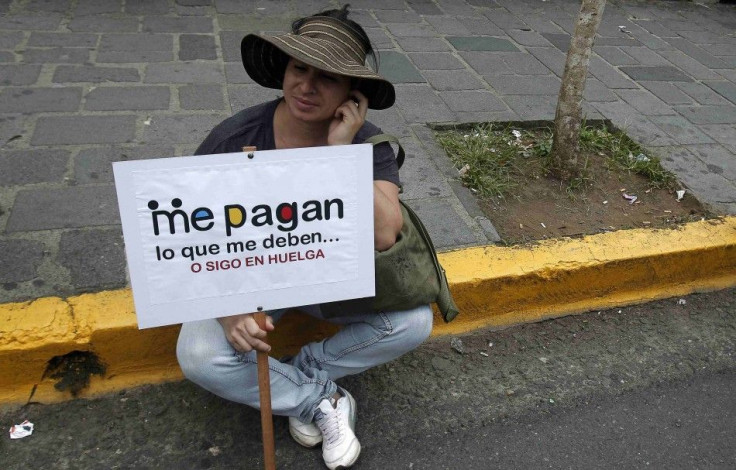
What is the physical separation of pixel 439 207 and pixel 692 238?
45.0 inches

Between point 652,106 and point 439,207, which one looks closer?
point 439,207

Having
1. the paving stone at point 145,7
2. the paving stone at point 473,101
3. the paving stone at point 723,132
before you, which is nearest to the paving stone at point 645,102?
the paving stone at point 723,132

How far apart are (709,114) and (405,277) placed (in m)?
3.20

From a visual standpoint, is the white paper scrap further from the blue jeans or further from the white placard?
the white placard

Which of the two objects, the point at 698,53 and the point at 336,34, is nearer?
the point at 336,34

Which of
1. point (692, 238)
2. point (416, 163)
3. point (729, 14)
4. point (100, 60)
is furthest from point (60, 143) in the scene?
point (729, 14)

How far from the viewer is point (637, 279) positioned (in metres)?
2.93

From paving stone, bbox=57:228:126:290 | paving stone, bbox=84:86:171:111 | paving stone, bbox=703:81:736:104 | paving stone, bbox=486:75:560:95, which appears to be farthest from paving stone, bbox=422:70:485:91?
paving stone, bbox=57:228:126:290

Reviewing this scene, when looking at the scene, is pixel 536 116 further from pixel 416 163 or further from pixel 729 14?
pixel 729 14

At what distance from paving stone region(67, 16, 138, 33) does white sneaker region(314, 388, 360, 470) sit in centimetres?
347

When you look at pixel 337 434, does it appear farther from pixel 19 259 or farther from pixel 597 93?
pixel 597 93

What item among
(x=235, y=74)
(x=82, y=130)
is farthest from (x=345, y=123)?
(x=235, y=74)

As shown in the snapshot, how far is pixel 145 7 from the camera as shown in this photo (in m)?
5.04

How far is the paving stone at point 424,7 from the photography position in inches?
217
